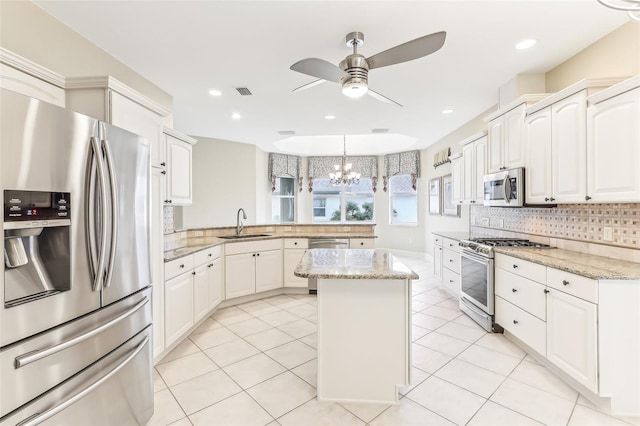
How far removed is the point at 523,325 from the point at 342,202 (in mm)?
5867

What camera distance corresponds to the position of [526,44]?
2.60m

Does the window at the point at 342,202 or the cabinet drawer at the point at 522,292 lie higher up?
the window at the point at 342,202

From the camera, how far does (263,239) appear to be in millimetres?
4137

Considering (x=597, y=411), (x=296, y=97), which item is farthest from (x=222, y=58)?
(x=597, y=411)

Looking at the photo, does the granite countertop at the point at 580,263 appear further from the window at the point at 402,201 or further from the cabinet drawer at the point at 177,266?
the window at the point at 402,201

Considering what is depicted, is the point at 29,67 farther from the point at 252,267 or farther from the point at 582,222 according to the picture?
the point at 582,222

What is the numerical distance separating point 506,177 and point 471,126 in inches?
82.4

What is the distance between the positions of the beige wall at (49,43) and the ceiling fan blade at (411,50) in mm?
2359

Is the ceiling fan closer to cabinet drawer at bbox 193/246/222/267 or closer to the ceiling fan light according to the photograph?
the ceiling fan light

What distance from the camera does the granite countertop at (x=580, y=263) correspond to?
1867 millimetres

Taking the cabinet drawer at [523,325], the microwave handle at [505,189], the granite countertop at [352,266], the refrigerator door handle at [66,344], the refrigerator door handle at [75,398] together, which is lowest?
the cabinet drawer at [523,325]

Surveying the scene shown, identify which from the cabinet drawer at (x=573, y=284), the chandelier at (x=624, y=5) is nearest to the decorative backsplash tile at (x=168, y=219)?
the cabinet drawer at (x=573, y=284)

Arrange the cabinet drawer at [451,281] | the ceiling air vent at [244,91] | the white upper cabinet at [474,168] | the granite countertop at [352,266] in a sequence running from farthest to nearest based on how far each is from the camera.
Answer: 1. the cabinet drawer at [451,281]
2. the white upper cabinet at [474,168]
3. the ceiling air vent at [244,91]
4. the granite countertop at [352,266]

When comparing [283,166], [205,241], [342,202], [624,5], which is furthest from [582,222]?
[283,166]
